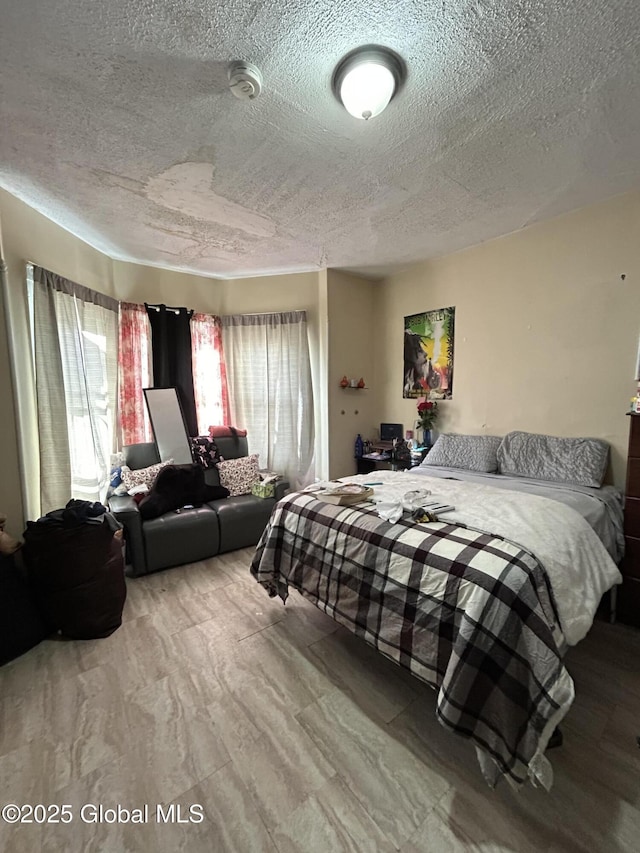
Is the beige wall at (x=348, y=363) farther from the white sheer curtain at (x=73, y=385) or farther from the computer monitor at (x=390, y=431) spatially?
the white sheer curtain at (x=73, y=385)

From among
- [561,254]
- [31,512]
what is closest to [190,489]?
[31,512]

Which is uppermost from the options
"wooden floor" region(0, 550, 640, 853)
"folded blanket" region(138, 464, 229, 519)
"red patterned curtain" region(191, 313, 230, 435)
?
"red patterned curtain" region(191, 313, 230, 435)

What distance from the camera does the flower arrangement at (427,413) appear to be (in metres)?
3.54

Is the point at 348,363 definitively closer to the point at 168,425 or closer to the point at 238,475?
the point at 238,475

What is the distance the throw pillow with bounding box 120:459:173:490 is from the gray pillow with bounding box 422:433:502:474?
8.02 feet

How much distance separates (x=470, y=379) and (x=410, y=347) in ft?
2.65

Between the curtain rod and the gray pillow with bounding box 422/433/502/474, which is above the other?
the curtain rod

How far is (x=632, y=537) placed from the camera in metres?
2.07

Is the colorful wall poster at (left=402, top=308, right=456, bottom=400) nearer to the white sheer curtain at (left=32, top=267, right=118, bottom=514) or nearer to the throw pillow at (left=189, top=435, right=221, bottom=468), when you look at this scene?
the throw pillow at (left=189, top=435, right=221, bottom=468)

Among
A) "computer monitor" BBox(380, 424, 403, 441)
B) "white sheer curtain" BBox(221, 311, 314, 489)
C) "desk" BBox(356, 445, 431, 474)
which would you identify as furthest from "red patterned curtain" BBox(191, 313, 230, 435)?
"computer monitor" BBox(380, 424, 403, 441)

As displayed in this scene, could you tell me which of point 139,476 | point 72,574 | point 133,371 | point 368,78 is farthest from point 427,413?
point 72,574

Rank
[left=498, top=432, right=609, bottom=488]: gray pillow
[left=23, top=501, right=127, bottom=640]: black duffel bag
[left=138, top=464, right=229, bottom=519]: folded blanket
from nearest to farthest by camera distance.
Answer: [left=23, top=501, right=127, bottom=640]: black duffel bag, [left=498, top=432, right=609, bottom=488]: gray pillow, [left=138, top=464, right=229, bottom=519]: folded blanket

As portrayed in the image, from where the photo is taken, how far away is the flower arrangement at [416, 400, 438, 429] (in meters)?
3.54

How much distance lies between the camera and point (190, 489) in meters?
3.04
